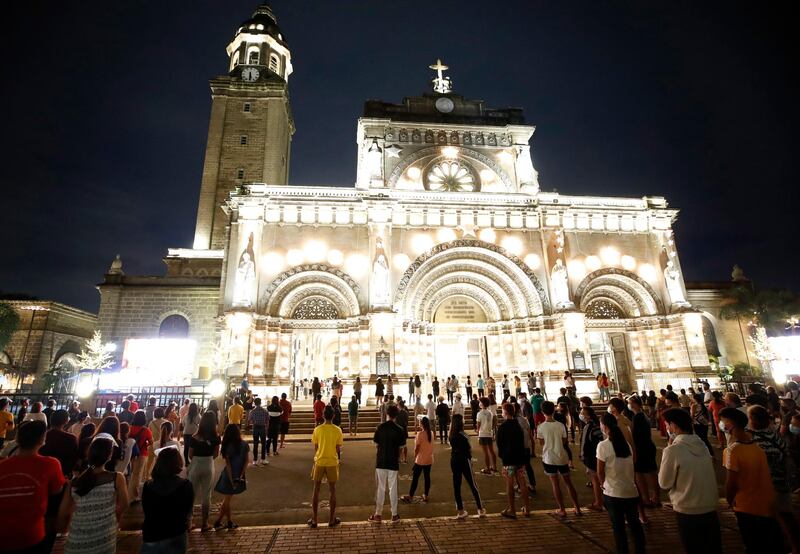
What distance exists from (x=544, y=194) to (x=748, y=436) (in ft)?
81.6

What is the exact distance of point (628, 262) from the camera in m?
27.0

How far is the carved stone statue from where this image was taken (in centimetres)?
2370

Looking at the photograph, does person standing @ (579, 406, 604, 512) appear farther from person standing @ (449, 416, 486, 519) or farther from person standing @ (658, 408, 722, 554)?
person standing @ (658, 408, 722, 554)

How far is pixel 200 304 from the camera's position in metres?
26.9

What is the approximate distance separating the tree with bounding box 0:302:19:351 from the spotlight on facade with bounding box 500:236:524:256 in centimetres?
3527

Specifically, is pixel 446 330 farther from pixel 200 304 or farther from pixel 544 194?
pixel 200 304

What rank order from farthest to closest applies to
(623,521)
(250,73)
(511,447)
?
(250,73) → (511,447) → (623,521)

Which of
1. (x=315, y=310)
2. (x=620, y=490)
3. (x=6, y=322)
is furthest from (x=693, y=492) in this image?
(x=6, y=322)

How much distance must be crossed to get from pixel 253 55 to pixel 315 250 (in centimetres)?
2753

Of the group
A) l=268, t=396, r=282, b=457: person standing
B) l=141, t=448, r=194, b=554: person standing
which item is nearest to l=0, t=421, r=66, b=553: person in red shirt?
l=141, t=448, r=194, b=554: person standing

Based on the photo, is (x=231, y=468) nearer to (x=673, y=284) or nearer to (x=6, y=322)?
(x=673, y=284)

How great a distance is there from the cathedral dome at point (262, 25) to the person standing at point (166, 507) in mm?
46980

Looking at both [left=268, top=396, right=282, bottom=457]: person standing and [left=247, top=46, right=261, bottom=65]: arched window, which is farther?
[left=247, top=46, right=261, bottom=65]: arched window

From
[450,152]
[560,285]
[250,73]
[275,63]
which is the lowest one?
[560,285]
